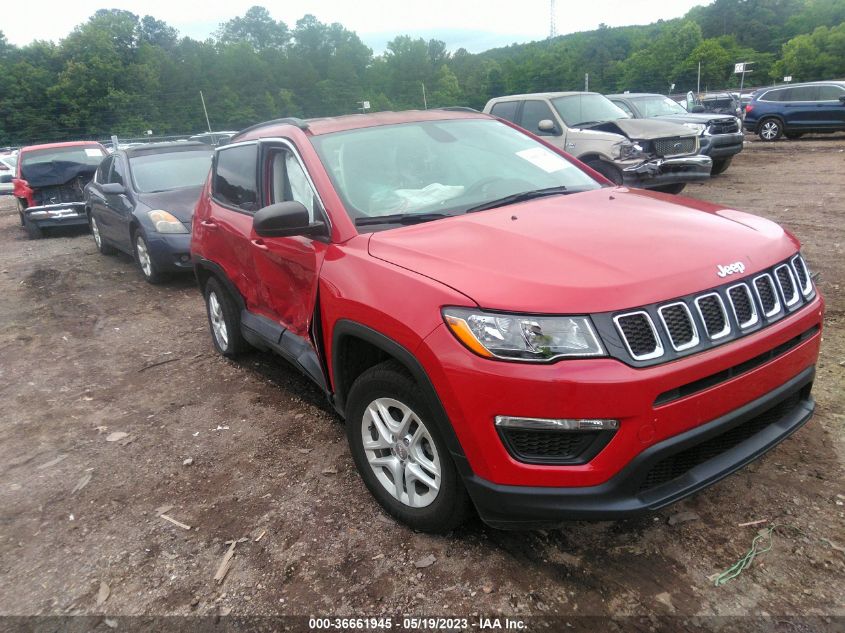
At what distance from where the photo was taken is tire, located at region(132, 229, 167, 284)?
24.8ft

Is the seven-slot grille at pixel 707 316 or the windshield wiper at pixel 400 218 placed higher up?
the windshield wiper at pixel 400 218

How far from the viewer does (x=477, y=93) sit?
65750 mm

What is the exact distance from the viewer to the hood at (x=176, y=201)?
24.7 feet

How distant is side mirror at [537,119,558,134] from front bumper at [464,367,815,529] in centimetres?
804

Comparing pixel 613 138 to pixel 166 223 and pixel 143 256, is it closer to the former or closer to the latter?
pixel 166 223

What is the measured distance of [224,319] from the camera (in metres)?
4.79

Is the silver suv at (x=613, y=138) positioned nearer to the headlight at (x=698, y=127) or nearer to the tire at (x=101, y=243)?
the headlight at (x=698, y=127)

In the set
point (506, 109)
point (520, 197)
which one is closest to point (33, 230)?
point (506, 109)

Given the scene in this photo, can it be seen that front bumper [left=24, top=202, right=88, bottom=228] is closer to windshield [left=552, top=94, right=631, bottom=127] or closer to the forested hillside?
windshield [left=552, top=94, right=631, bottom=127]

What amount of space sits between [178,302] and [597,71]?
262ft

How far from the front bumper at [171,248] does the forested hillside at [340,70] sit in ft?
108

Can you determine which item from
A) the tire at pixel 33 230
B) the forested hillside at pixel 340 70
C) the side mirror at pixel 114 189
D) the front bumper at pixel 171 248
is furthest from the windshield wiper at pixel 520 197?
the forested hillside at pixel 340 70

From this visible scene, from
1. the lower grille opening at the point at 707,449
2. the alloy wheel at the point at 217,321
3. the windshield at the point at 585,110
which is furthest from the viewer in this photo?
the windshield at the point at 585,110

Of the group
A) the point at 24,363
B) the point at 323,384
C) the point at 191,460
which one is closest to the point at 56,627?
the point at 191,460
